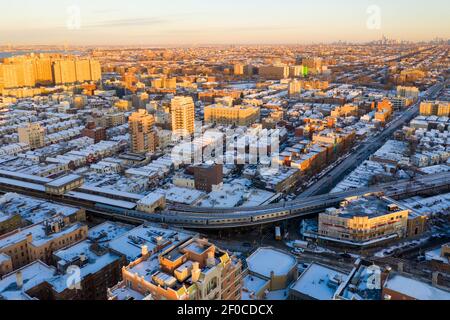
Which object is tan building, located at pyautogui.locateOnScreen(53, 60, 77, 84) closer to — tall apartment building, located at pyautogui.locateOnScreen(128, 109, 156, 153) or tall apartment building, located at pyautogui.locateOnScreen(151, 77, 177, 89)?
tall apartment building, located at pyautogui.locateOnScreen(151, 77, 177, 89)

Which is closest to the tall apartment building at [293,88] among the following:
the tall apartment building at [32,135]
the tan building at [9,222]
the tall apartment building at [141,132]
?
the tall apartment building at [141,132]

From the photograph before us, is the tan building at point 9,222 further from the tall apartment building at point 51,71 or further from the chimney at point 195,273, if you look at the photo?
the tall apartment building at point 51,71

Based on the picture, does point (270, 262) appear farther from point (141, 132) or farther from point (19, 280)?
point (141, 132)

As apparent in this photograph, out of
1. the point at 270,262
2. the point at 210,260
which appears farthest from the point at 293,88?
the point at 210,260

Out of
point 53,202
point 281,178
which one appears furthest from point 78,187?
point 281,178

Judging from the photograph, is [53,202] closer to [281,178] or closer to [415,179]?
[281,178]

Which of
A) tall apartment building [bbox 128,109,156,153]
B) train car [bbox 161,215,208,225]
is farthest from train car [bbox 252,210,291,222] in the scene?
tall apartment building [bbox 128,109,156,153]
